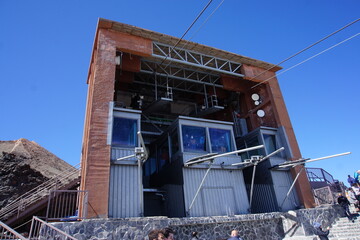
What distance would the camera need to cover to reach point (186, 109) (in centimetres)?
2061

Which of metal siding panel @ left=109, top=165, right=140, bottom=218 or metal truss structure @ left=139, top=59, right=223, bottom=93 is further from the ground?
metal truss structure @ left=139, top=59, right=223, bottom=93

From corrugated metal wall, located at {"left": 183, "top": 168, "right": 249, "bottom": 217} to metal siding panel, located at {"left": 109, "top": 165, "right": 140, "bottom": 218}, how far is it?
8.30 feet

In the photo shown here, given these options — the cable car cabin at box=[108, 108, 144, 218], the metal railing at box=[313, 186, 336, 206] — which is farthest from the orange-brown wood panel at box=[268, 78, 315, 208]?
the cable car cabin at box=[108, 108, 144, 218]

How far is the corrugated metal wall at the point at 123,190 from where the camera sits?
10.1 meters

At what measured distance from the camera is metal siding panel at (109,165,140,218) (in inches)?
396

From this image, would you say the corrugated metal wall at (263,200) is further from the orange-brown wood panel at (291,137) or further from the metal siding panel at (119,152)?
the metal siding panel at (119,152)

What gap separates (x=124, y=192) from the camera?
10438 mm

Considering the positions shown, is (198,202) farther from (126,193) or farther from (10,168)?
(10,168)

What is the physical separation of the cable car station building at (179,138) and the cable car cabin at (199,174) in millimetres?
51

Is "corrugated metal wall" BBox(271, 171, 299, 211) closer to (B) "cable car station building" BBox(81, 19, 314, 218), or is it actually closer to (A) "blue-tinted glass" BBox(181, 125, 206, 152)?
(B) "cable car station building" BBox(81, 19, 314, 218)

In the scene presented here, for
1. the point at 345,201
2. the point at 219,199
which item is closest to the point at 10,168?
the point at 219,199

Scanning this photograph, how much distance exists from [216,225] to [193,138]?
4.67 m

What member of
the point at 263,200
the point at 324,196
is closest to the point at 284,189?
the point at 263,200

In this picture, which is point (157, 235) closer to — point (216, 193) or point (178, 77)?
point (216, 193)
